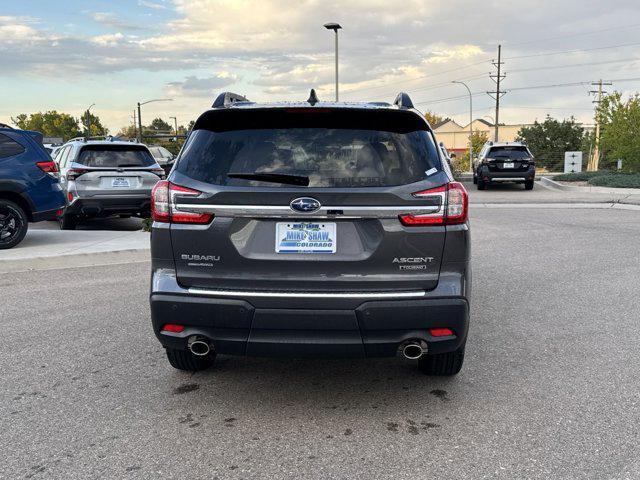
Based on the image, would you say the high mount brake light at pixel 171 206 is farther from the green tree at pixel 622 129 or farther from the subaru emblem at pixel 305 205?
the green tree at pixel 622 129

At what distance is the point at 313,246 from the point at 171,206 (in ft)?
2.83

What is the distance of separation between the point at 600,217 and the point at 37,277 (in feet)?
40.6

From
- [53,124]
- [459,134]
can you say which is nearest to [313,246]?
[53,124]

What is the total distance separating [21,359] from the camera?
5047 mm

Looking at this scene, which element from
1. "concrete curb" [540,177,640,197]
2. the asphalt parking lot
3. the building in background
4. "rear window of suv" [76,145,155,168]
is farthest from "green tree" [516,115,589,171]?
the asphalt parking lot

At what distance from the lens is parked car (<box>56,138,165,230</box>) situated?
1183 cm

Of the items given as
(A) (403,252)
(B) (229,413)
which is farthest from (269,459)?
(A) (403,252)

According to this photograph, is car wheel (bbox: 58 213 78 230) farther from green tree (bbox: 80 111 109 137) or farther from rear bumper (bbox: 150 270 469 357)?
green tree (bbox: 80 111 109 137)

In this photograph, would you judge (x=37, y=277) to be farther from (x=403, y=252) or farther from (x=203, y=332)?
(x=403, y=252)

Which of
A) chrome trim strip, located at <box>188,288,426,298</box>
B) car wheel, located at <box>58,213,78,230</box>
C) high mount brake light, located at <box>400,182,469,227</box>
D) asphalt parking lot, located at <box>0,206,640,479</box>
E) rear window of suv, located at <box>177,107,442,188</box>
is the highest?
rear window of suv, located at <box>177,107,442,188</box>

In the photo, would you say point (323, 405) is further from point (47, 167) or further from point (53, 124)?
point (53, 124)

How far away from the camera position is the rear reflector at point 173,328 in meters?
3.81

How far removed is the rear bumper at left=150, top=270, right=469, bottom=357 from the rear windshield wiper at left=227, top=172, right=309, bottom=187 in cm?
64

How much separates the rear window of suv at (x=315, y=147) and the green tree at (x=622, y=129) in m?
27.4
